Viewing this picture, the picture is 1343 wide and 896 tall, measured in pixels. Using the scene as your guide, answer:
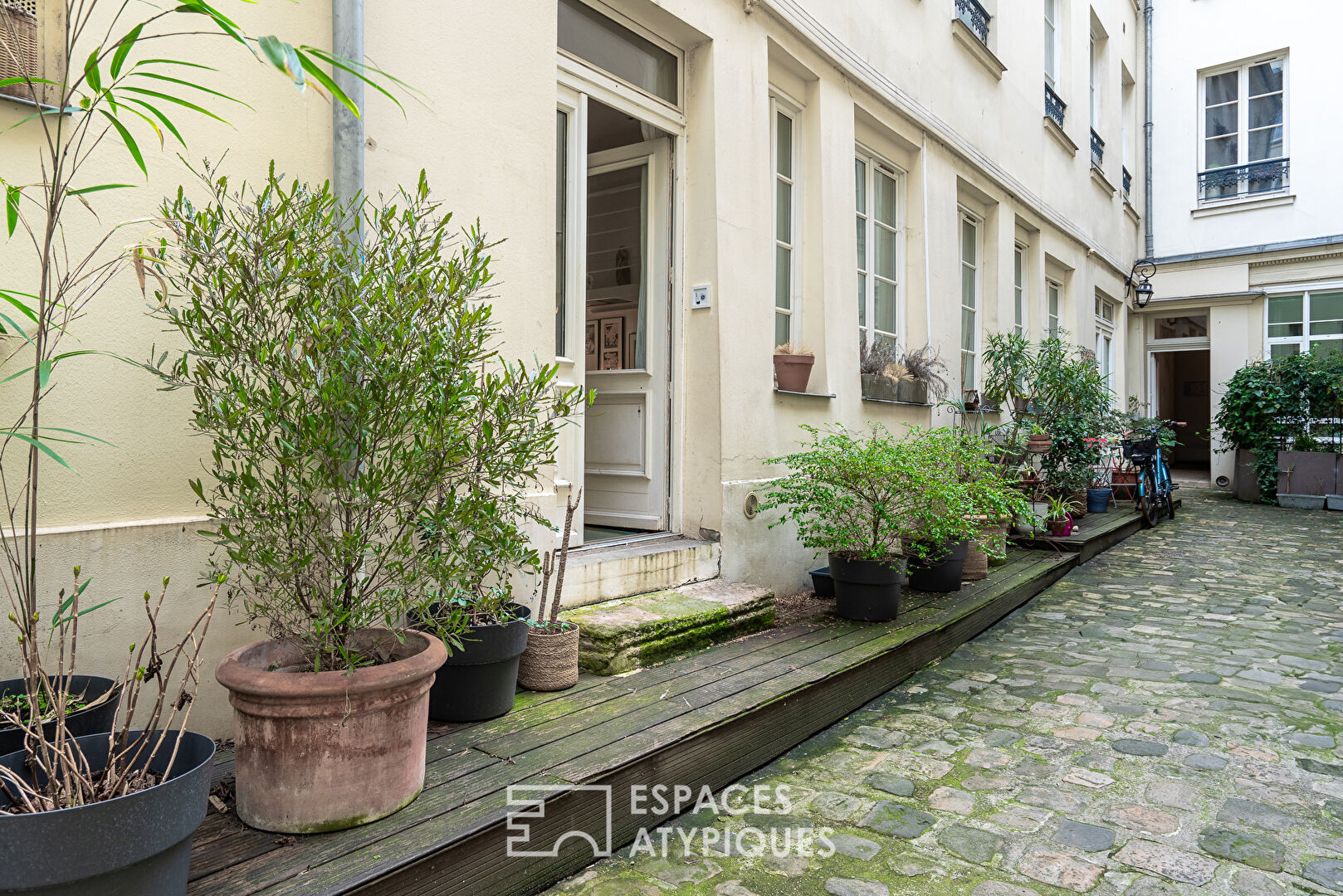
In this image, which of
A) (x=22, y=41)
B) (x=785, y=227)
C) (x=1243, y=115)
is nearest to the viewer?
(x=22, y=41)

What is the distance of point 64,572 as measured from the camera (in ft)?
7.41

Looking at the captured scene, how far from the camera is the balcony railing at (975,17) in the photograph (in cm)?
758

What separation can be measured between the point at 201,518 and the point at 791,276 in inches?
154

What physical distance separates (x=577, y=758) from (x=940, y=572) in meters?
3.39

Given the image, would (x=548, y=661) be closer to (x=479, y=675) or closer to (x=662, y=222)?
(x=479, y=675)

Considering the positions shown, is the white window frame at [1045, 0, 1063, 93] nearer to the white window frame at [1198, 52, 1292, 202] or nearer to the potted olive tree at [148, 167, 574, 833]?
the white window frame at [1198, 52, 1292, 202]

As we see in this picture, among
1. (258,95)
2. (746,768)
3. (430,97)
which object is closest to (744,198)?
(430,97)

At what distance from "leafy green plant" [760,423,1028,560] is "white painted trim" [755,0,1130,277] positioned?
97.8 inches

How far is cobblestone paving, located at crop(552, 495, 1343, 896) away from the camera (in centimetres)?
236

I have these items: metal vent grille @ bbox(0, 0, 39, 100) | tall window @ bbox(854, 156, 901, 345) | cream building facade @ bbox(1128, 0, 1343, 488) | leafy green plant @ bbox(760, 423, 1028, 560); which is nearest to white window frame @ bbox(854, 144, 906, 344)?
tall window @ bbox(854, 156, 901, 345)

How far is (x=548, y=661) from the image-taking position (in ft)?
10.2

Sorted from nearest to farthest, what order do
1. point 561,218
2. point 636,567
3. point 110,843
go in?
1. point 110,843
2. point 636,567
3. point 561,218

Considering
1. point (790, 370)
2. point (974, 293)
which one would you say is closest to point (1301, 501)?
point (974, 293)

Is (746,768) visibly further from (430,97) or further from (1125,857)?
(430,97)
